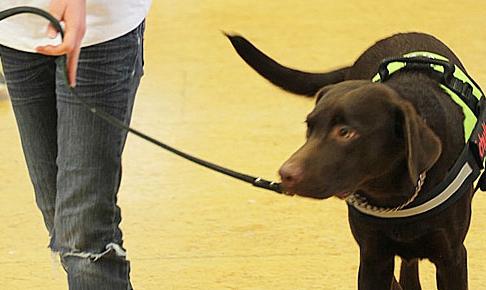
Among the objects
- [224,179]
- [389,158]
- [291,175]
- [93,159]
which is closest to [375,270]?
[389,158]

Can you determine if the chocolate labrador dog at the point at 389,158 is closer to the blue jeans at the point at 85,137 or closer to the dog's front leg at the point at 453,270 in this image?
the dog's front leg at the point at 453,270

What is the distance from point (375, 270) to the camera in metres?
1.96

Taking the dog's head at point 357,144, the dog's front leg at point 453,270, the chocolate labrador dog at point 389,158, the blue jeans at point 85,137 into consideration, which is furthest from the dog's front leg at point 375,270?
the blue jeans at point 85,137

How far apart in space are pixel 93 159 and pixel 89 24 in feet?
0.80

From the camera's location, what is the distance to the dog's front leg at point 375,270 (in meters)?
1.94

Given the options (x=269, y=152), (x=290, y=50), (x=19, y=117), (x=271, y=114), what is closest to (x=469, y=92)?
(x=19, y=117)

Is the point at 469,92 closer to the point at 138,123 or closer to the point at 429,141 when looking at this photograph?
the point at 429,141

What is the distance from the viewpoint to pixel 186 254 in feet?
8.55

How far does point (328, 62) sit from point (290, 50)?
0.32 metres

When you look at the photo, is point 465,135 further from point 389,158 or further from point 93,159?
point 93,159

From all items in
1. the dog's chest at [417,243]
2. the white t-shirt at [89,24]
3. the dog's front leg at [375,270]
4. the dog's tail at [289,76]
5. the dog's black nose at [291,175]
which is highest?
the white t-shirt at [89,24]

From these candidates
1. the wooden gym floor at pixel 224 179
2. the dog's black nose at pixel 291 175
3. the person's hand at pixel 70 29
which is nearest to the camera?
the person's hand at pixel 70 29

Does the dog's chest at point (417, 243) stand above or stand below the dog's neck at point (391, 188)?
below

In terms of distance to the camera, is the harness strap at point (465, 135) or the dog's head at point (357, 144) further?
the harness strap at point (465, 135)
